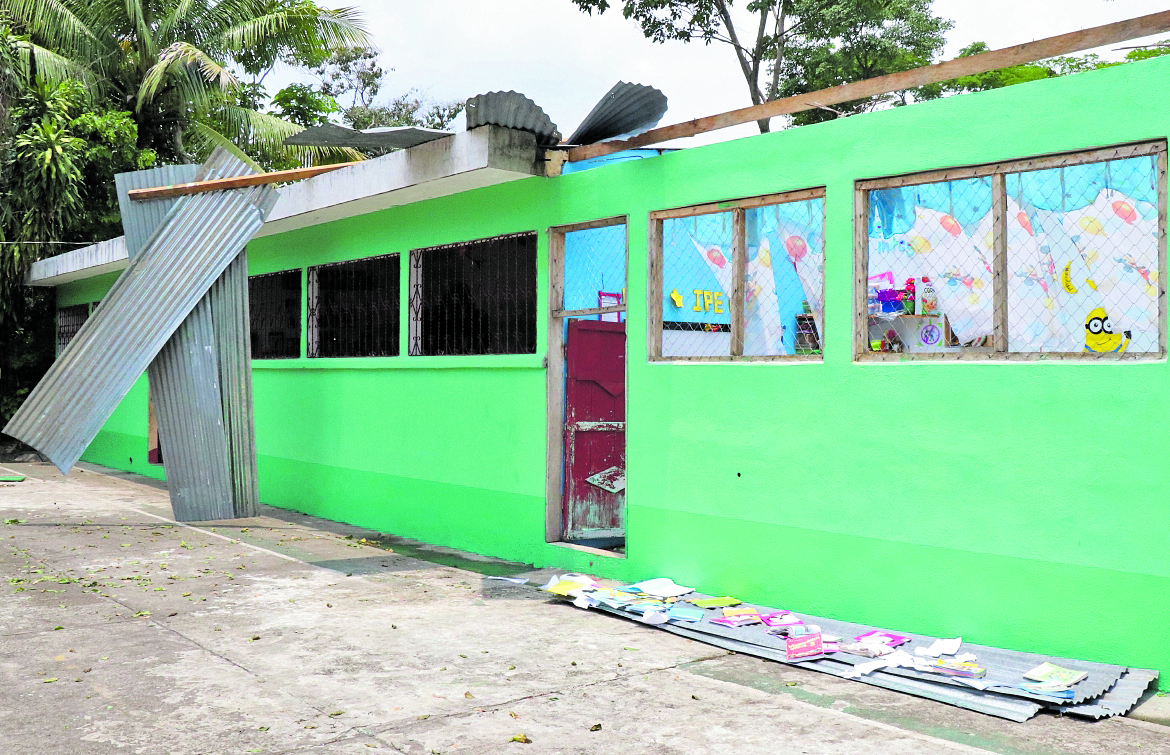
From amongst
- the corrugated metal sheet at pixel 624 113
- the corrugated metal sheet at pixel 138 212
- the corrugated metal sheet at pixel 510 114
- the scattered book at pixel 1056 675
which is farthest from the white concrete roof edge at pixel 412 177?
the scattered book at pixel 1056 675

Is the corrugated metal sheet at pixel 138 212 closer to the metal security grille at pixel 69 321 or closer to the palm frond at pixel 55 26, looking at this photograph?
the metal security grille at pixel 69 321

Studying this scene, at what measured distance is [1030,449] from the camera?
531 cm

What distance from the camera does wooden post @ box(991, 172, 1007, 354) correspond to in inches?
218

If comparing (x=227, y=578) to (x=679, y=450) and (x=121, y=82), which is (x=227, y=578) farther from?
(x=121, y=82)

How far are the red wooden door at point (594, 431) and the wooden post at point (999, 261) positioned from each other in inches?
142

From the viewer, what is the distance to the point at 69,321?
59.5 ft

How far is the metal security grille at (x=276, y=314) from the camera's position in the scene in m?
11.8

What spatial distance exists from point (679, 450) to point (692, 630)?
1402 mm

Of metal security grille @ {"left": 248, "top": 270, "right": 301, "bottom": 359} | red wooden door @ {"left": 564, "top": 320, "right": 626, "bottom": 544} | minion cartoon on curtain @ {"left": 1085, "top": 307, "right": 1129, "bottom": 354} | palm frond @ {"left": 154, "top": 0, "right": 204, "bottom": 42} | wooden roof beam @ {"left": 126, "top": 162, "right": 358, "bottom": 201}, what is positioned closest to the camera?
minion cartoon on curtain @ {"left": 1085, "top": 307, "right": 1129, "bottom": 354}

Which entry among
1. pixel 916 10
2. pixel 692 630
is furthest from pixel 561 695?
pixel 916 10

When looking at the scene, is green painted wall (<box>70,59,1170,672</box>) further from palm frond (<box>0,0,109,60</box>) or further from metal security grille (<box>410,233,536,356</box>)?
palm frond (<box>0,0,109,60</box>)

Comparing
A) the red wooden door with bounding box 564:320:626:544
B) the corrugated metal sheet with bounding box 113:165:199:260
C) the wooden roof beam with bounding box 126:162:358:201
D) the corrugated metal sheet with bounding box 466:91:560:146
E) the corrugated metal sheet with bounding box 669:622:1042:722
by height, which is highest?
the corrugated metal sheet with bounding box 466:91:560:146

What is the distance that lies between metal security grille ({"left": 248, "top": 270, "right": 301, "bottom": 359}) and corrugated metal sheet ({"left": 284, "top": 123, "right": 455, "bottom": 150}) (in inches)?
148

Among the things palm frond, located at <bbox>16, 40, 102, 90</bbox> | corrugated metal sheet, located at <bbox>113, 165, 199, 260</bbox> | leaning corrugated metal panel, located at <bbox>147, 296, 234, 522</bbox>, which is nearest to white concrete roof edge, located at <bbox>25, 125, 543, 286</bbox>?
corrugated metal sheet, located at <bbox>113, 165, 199, 260</bbox>
